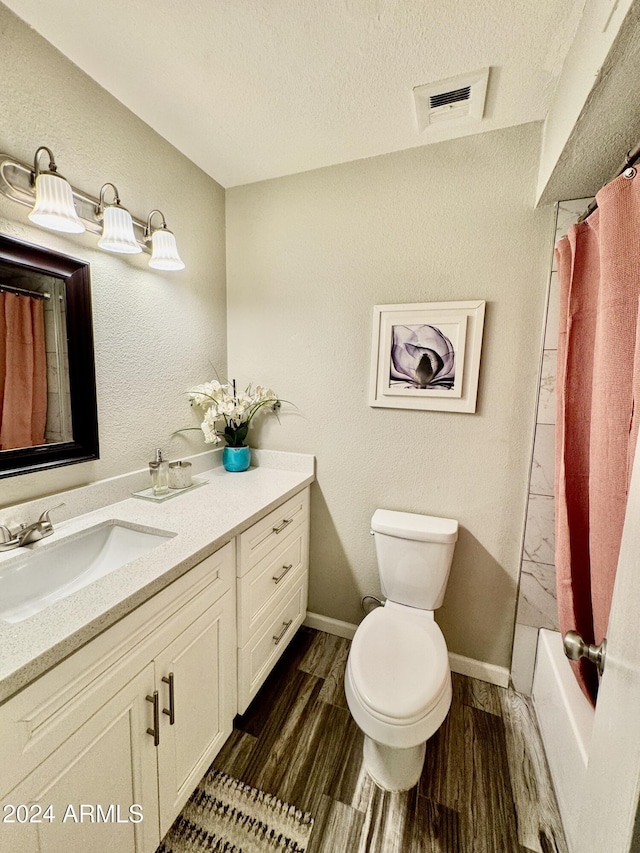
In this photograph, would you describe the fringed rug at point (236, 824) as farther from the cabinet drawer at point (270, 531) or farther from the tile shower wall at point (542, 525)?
the tile shower wall at point (542, 525)

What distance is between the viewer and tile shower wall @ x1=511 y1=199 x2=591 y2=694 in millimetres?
1312

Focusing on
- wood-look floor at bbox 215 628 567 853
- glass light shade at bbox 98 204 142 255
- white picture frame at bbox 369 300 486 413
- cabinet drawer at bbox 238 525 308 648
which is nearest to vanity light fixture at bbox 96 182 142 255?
glass light shade at bbox 98 204 142 255

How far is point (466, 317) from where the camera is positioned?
1423 mm

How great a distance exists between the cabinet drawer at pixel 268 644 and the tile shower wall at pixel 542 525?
39.1 inches

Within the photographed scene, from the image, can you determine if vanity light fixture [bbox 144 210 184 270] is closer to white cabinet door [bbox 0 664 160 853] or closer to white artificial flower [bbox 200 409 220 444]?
white artificial flower [bbox 200 409 220 444]

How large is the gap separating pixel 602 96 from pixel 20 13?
1570 millimetres

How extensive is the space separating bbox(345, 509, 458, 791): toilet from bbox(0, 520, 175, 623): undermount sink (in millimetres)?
802

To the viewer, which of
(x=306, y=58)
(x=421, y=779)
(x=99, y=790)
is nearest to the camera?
(x=99, y=790)

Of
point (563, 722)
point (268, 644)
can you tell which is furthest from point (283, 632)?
point (563, 722)

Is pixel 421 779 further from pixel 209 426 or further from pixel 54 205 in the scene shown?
pixel 54 205

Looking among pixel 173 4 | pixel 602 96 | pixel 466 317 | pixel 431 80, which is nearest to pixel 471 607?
pixel 466 317

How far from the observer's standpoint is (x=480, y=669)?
62.2 inches

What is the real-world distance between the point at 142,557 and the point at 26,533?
0.36 metres

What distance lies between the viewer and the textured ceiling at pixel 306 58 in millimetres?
941
